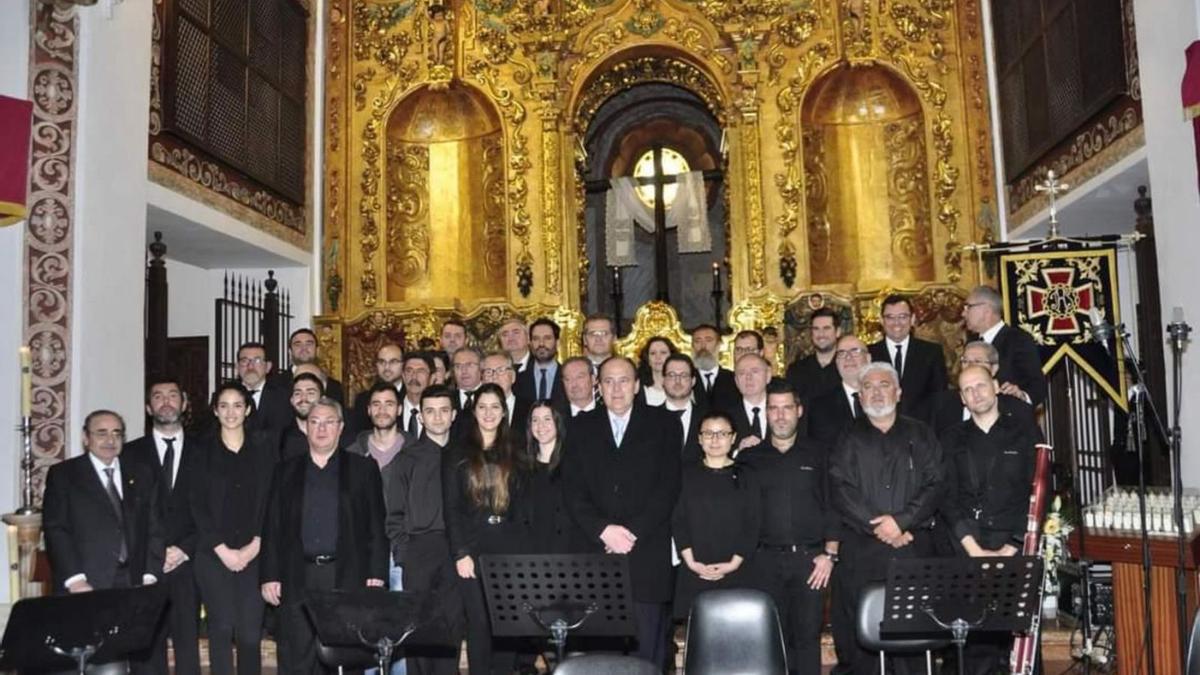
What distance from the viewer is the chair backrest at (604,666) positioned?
3.52m

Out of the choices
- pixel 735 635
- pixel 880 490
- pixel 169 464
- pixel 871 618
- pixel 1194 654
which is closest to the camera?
pixel 1194 654

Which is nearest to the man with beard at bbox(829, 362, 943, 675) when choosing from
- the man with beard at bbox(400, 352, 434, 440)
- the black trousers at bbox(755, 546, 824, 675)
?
the black trousers at bbox(755, 546, 824, 675)

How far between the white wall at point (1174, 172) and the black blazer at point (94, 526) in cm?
562

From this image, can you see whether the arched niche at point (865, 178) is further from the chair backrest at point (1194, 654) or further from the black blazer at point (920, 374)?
the chair backrest at point (1194, 654)

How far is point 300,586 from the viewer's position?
5.03 meters

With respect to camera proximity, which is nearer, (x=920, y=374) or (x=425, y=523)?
(x=425, y=523)

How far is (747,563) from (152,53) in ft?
18.5

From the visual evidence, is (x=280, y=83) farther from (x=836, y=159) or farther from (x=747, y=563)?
(x=747, y=563)

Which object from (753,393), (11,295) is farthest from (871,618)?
(11,295)

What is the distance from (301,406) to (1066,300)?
470 cm

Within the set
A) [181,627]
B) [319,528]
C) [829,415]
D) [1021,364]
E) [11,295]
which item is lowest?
[181,627]

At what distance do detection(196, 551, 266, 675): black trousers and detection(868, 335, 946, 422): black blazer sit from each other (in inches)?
138

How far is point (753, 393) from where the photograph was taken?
5.76 meters

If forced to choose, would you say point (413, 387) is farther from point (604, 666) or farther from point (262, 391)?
point (604, 666)
